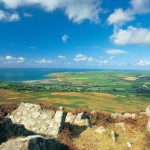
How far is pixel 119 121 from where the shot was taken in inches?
1069

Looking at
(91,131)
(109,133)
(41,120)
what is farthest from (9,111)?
(109,133)

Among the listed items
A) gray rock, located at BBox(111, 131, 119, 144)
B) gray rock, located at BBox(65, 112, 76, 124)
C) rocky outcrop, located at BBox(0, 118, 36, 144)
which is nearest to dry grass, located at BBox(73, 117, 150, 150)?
gray rock, located at BBox(111, 131, 119, 144)

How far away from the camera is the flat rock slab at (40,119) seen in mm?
22091

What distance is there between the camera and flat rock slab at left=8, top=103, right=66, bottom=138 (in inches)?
870

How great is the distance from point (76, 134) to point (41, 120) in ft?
12.3

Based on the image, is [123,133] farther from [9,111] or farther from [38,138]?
[9,111]

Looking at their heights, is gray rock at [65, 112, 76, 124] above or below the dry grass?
above

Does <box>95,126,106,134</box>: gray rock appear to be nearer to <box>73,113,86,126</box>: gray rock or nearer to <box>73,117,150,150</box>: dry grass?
<box>73,117,150,150</box>: dry grass

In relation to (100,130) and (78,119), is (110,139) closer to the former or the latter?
(100,130)

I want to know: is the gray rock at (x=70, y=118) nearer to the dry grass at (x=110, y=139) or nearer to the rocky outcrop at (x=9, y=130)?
the dry grass at (x=110, y=139)

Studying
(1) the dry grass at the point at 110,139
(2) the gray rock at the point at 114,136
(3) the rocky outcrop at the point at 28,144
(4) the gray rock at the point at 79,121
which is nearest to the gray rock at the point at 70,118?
(4) the gray rock at the point at 79,121

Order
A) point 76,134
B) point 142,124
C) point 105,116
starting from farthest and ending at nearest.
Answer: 1. point 105,116
2. point 142,124
3. point 76,134

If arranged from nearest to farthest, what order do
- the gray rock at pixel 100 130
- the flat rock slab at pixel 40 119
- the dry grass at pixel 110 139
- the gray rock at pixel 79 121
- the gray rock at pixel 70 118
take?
the dry grass at pixel 110 139 → the flat rock slab at pixel 40 119 → the gray rock at pixel 100 130 → the gray rock at pixel 79 121 → the gray rock at pixel 70 118

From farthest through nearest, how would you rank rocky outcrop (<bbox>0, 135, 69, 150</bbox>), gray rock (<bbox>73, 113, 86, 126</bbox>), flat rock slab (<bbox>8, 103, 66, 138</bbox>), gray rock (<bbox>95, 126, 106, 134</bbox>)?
gray rock (<bbox>73, 113, 86, 126</bbox>) → gray rock (<bbox>95, 126, 106, 134</bbox>) → flat rock slab (<bbox>8, 103, 66, 138</bbox>) → rocky outcrop (<bbox>0, 135, 69, 150</bbox>)
